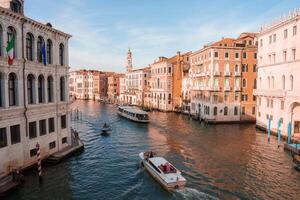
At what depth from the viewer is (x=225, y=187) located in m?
18.1

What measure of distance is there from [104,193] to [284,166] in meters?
16.2

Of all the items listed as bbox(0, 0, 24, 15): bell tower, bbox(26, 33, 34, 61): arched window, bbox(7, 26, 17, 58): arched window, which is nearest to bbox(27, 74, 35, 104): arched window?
bbox(26, 33, 34, 61): arched window

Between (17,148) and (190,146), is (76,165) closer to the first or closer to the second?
(17,148)

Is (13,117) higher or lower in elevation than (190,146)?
higher

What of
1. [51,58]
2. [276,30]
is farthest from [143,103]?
[51,58]

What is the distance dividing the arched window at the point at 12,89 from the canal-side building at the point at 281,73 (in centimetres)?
2827

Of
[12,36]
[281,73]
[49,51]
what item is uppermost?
[12,36]

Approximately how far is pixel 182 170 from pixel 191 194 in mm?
4743

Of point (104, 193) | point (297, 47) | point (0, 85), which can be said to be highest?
point (297, 47)

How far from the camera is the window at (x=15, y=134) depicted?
18125 mm

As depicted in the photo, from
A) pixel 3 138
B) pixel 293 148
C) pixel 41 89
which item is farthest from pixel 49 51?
pixel 293 148

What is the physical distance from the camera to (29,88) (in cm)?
2041

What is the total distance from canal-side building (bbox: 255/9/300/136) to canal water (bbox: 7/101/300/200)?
3.78m

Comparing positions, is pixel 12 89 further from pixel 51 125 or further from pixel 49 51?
pixel 49 51
